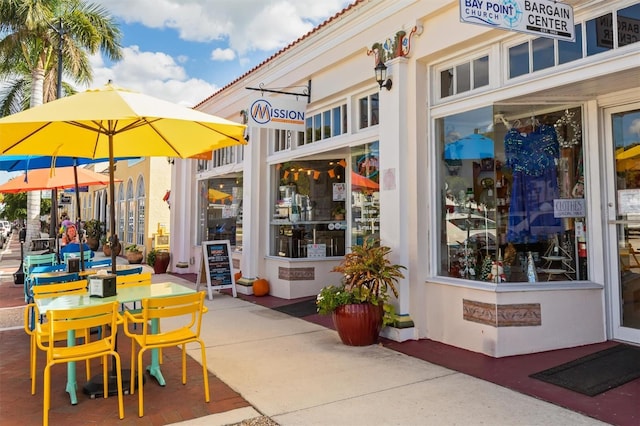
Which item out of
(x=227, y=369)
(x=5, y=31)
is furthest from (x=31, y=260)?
(x=5, y=31)

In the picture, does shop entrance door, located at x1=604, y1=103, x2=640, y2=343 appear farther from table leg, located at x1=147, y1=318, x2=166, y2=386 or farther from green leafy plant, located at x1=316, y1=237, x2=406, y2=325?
table leg, located at x1=147, y1=318, x2=166, y2=386

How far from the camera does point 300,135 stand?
27.4 ft

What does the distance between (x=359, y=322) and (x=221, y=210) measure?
647 centimetres

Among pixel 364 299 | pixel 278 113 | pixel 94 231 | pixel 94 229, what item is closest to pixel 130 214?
pixel 94 231

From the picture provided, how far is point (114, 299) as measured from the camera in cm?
408

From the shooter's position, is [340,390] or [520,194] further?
[520,194]

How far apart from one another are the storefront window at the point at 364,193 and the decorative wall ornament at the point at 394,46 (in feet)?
4.22

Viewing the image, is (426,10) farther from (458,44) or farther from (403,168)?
(403,168)

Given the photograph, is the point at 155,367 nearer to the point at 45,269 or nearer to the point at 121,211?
the point at 45,269

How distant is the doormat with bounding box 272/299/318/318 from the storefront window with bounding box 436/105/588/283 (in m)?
2.52

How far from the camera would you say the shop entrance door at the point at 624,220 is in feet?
16.1

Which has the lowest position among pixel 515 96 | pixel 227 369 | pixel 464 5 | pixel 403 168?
pixel 227 369

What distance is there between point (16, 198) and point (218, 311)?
36.3 meters

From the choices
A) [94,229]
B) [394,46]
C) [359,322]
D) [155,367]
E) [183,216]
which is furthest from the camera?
[94,229]
